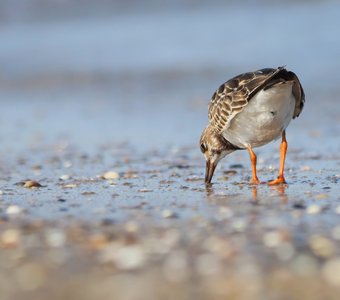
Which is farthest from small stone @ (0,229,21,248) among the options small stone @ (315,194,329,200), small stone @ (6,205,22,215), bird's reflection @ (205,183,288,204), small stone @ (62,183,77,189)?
small stone @ (315,194,329,200)

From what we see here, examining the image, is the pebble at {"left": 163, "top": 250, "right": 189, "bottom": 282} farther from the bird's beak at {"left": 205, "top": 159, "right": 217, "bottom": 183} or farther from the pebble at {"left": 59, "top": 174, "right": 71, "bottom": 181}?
the pebble at {"left": 59, "top": 174, "right": 71, "bottom": 181}

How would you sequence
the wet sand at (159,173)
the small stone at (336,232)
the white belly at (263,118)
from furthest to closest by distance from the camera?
the white belly at (263,118) → the small stone at (336,232) → the wet sand at (159,173)

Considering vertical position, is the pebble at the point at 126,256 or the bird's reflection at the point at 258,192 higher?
the pebble at the point at 126,256

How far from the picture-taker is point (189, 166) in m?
8.84

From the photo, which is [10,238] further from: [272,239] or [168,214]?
[272,239]

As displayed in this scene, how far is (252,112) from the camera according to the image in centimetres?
744

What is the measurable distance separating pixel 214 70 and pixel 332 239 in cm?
1091

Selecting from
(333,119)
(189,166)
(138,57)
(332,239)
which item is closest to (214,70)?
(138,57)

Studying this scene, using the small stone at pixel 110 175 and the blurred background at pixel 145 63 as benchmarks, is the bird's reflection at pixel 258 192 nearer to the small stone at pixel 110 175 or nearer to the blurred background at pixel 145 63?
the small stone at pixel 110 175

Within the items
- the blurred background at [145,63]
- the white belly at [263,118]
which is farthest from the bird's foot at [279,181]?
the blurred background at [145,63]

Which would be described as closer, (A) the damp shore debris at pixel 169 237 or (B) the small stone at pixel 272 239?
(A) the damp shore debris at pixel 169 237

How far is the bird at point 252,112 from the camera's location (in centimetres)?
713

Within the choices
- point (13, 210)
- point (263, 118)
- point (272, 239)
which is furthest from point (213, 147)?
point (272, 239)

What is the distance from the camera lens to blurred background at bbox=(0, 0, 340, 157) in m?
11.5
